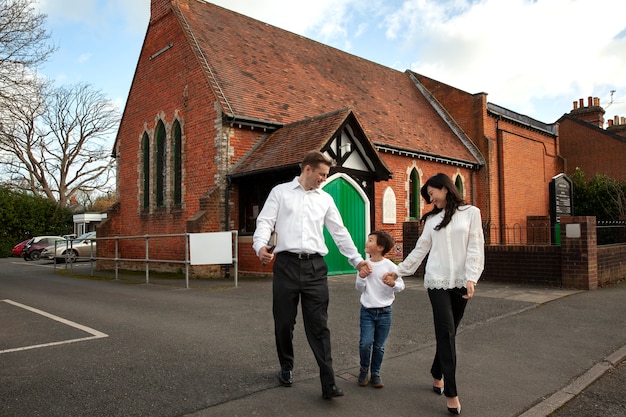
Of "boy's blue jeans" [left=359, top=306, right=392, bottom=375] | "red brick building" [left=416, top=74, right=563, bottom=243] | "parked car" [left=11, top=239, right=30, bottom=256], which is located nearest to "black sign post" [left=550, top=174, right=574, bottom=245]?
"red brick building" [left=416, top=74, right=563, bottom=243]

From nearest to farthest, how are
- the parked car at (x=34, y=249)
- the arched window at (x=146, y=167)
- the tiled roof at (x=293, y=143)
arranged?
the tiled roof at (x=293, y=143), the arched window at (x=146, y=167), the parked car at (x=34, y=249)

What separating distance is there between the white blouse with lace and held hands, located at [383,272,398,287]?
0.29 m

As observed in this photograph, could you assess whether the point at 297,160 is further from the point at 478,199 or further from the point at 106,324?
the point at 478,199

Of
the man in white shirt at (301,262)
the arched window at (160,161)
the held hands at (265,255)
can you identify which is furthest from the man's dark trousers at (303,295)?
the arched window at (160,161)

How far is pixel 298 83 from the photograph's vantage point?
694 inches

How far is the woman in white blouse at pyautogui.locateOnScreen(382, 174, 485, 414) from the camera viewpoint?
3.57 meters

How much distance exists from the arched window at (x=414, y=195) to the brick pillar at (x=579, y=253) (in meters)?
8.72

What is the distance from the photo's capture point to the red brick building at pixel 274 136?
529 inches

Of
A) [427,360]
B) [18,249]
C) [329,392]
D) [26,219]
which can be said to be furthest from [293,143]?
[26,219]

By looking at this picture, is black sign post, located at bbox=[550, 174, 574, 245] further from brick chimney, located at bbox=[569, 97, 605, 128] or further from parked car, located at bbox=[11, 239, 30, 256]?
parked car, located at bbox=[11, 239, 30, 256]

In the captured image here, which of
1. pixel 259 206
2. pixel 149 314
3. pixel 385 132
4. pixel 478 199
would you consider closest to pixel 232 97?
pixel 259 206

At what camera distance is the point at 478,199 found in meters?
22.1

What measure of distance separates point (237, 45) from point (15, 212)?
2715cm

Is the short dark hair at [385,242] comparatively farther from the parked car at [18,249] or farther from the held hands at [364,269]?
the parked car at [18,249]
